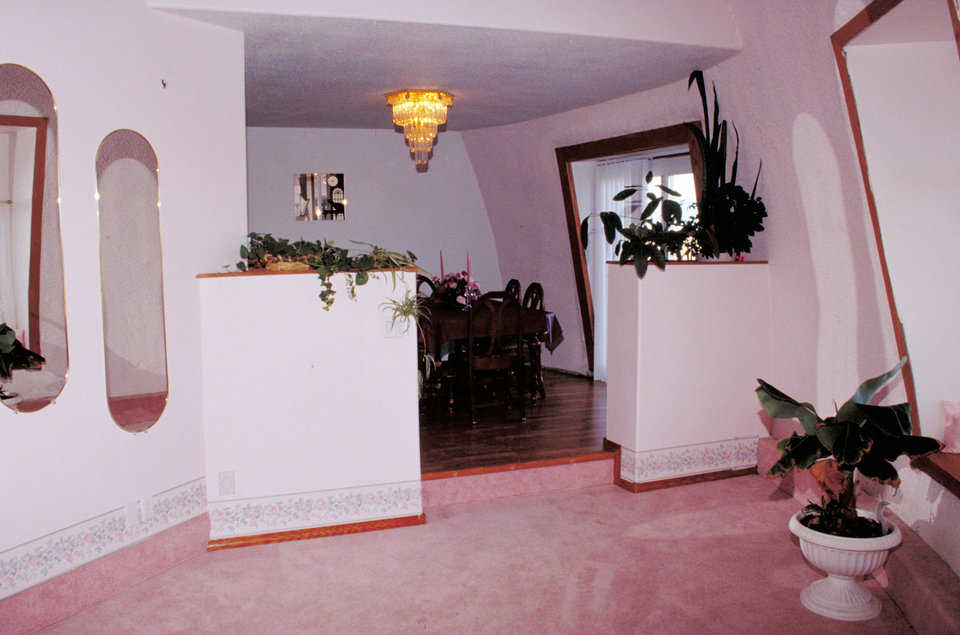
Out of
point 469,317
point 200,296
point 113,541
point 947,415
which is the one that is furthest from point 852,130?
point 113,541

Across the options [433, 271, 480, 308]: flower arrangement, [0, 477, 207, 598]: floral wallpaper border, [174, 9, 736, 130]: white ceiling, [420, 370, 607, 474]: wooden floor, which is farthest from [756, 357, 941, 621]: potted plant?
[433, 271, 480, 308]: flower arrangement

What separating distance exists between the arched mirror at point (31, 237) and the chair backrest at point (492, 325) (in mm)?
2963

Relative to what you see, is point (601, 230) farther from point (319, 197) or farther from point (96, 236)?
point (96, 236)

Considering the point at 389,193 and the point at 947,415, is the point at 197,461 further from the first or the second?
the point at 389,193

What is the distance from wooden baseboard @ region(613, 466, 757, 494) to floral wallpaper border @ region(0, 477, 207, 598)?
264 cm

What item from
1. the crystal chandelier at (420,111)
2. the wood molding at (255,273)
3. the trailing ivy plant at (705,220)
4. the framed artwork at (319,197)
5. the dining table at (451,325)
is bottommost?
the dining table at (451,325)

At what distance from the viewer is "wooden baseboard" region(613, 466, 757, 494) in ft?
16.1

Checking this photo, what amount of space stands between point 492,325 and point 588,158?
2.20 metres

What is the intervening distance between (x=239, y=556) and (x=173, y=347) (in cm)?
117

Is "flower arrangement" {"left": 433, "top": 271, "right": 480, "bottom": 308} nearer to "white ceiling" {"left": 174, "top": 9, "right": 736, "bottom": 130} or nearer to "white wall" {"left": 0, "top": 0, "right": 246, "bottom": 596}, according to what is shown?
"white ceiling" {"left": 174, "top": 9, "right": 736, "bottom": 130}

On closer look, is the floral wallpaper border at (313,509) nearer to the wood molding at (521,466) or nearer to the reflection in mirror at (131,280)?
the wood molding at (521,466)

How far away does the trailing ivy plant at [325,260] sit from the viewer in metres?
4.09

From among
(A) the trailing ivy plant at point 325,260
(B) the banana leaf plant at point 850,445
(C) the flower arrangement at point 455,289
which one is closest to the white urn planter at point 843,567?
(B) the banana leaf plant at point 850,445

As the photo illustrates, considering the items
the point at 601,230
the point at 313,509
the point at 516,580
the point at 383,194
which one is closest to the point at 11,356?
the point at 313,509
